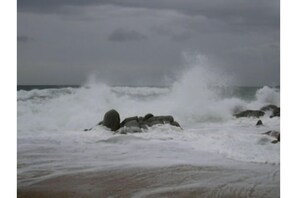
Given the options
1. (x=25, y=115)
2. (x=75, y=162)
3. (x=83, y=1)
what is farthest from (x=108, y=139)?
(x=83, y=1)

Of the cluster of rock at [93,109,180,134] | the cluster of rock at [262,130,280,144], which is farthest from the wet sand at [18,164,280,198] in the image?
the cluster of rock at [93,109,180,134]

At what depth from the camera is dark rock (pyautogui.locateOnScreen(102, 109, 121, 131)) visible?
328 centimetres

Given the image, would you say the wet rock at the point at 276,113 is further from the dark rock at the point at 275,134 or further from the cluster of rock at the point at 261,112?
the dark rock at the point at 275,134

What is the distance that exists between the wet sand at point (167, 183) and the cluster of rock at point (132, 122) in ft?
0.90

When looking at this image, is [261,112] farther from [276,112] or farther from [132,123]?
[132,123]

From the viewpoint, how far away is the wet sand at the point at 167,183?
307 cm

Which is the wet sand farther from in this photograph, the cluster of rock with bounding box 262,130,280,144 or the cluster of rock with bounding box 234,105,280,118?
the cluster of rock with bounding box 234,105,280,118

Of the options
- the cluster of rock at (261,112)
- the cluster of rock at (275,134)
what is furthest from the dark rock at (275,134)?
the cluster of rock at (261,112)

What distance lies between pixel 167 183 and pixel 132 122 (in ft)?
1.53

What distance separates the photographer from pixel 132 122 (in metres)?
3.29

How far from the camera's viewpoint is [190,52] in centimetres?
327

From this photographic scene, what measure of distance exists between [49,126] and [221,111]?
1153 millimetres

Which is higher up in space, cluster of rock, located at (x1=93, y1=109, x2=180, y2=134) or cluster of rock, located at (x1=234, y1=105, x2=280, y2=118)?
cluster of rock, located at (x1=234, y1=105, x2=280, y2=118)

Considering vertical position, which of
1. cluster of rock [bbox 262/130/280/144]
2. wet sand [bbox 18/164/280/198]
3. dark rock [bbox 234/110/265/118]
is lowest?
wet sand [bbox 18/164/280/198]
